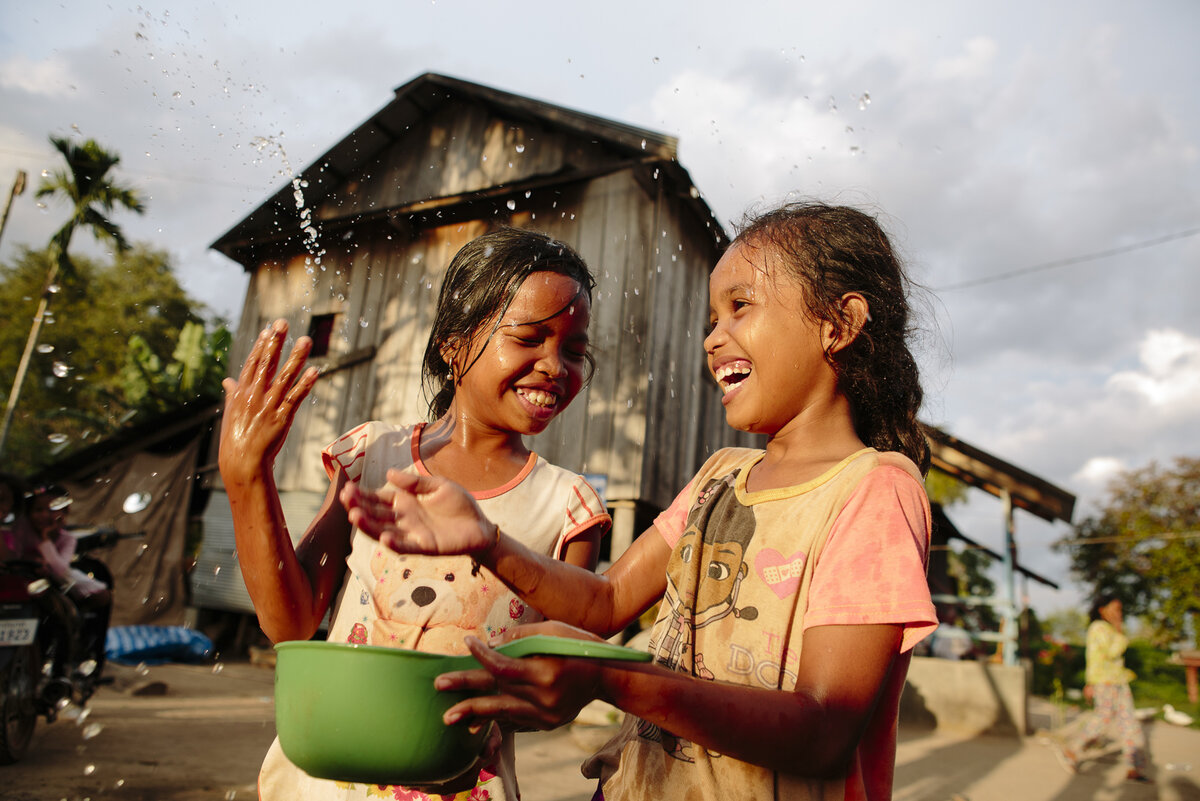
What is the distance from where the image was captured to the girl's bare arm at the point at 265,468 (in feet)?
3.91

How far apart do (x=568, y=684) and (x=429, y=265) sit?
779 cm

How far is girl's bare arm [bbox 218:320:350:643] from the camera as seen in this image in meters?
1.19

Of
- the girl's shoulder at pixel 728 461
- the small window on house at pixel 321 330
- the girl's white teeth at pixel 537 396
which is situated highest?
the small window on house at pixel 321 330

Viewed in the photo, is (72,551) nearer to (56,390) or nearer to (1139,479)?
(1139,479)

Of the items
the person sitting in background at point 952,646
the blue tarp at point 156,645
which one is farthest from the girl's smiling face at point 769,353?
the person sitting in background at point 952,646

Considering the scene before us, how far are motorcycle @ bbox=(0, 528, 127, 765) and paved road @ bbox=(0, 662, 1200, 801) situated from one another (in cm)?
25

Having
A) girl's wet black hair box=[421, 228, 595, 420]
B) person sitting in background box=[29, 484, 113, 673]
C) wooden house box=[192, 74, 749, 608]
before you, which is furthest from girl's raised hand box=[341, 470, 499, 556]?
wooden house box=[192, 74, 749, 608]

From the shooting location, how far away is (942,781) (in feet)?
19.4

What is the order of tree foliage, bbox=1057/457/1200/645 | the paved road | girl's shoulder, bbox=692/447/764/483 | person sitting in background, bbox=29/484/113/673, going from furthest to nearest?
tree foliage, bbox=1057/457/1200/645
person sitting in background, bbox=29/484/113/673
the paved road
girl's shoulder, bbox=692/447/764/483

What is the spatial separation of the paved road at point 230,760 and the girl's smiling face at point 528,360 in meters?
3.49

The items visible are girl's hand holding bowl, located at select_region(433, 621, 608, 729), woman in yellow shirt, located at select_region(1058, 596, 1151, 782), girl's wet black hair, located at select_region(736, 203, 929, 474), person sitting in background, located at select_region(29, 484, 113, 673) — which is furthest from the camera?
woman in yellow shirt, located at select_region(1058, 596, 1151, 782)

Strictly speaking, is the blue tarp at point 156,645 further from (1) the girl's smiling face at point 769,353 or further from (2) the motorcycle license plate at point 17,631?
(1) the girl's smiling face at point 769,353

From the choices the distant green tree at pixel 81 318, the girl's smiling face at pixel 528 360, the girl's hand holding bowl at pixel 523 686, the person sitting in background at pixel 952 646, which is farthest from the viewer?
the distant green tree at pixel 81 318

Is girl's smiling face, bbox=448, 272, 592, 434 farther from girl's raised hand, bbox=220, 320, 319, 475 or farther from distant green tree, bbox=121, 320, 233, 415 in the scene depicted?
distant green tree, bbox=121, 320, 233, 415
